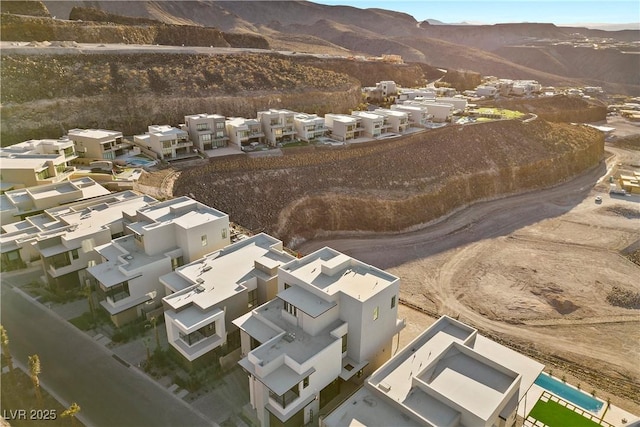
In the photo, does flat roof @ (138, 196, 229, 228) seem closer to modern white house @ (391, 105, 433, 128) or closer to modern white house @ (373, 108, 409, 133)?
modern white house @ (373, 108, 409, 133)

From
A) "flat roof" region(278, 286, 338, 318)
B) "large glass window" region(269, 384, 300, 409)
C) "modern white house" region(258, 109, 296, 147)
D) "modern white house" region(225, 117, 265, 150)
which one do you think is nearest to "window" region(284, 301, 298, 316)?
"flat roof" region(278, 286, 338, 318)

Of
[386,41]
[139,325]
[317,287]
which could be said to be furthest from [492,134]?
[386,41]

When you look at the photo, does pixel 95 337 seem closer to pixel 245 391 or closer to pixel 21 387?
pixel 21 387

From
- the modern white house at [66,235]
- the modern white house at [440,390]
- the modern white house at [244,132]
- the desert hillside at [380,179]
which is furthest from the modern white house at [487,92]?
the modern white house at [440,390]

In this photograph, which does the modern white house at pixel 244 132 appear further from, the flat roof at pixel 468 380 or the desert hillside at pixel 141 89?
the flat roof at pixel 468 380

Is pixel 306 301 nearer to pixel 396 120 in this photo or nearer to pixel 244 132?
pixel 244 132

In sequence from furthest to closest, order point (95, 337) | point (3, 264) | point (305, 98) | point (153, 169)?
point (305, 98), point (153, 169), point (3, 264), point (95, 337)
